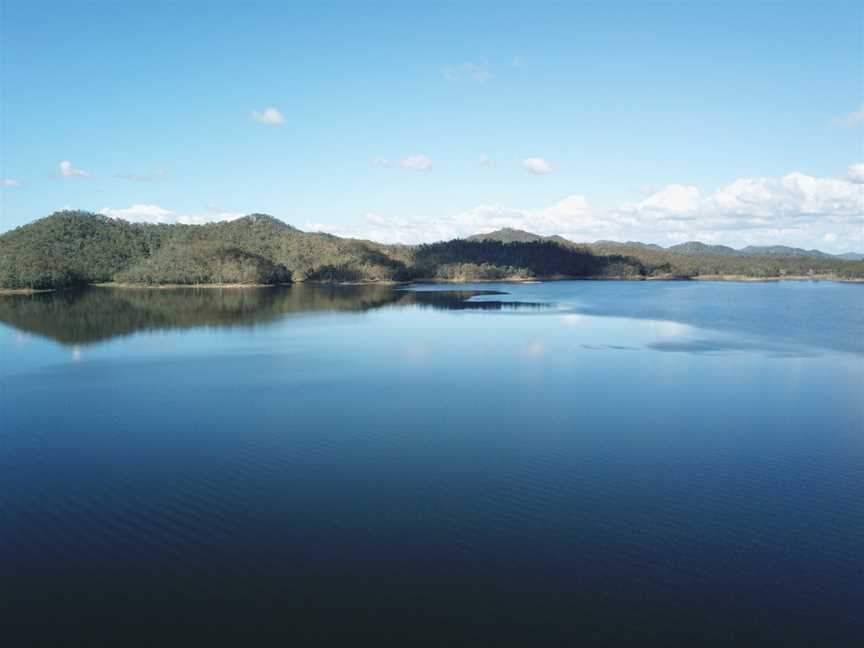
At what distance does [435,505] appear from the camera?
10.4m

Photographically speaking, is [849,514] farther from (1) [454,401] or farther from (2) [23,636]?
(2) [23,636]

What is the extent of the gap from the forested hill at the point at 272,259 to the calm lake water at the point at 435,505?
78.1 m

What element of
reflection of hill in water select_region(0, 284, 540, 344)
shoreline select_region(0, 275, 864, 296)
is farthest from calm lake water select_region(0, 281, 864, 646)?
shoreline select_region(0, 275, 864, 296)

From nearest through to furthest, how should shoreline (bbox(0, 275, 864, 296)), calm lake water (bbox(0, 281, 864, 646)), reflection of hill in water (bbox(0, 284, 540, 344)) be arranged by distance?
calm lake water (bbox(0, 281, 864, 646))
reflection of hill in water (bbox(0, 284, 540, 344))
shoreline (bbox(0, 275, 864, 296))

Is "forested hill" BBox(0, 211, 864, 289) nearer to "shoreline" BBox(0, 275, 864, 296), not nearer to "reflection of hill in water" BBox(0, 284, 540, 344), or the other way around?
"shoreline" BBox(0, 275, 864, 296)

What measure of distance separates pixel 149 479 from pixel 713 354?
24.0 meters

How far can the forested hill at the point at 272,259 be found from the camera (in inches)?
3829

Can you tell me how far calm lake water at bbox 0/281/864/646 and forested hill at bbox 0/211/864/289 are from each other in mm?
78120

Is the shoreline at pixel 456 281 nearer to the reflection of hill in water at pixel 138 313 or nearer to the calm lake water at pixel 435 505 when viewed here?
the reflection of hill in water at pixel 138 313

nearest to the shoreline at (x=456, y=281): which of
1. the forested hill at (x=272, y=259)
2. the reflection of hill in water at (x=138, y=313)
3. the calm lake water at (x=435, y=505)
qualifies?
the forested hill at (x=272, y=259)

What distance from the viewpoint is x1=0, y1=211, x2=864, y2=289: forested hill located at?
97250mm

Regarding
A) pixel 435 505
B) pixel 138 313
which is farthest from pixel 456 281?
pixel 435 505

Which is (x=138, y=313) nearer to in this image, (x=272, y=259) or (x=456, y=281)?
(x=272, y=259)

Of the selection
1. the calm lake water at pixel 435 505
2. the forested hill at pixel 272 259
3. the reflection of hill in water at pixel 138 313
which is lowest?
the calm lake water at pixel 435 505
